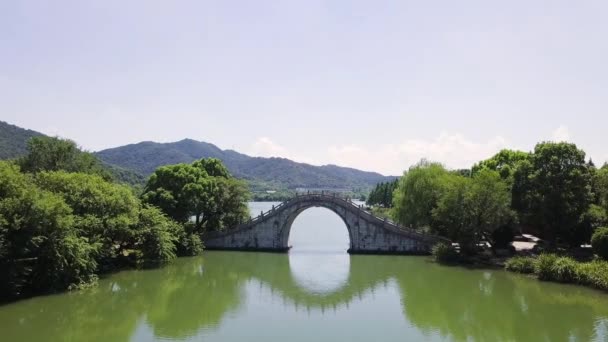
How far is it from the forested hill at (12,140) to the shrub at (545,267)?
3918 inches

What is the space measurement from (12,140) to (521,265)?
424ft

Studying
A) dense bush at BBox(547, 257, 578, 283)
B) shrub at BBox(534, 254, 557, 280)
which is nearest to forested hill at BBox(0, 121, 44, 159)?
shrub at BBox(534, 254, 557, 280)

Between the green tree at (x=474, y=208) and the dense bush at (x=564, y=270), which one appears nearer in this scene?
the dense bush at (x=564, y=270)

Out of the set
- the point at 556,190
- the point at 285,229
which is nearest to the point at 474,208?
the point at 556,190

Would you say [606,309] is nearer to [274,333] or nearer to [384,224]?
[274,333]

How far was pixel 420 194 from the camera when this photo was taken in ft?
133

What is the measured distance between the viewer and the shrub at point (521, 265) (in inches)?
1203

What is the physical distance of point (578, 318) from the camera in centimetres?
2197

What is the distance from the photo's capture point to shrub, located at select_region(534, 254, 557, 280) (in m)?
28.7

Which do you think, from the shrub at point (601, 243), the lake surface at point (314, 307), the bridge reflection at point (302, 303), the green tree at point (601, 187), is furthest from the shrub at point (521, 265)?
the green tree at point (601, 187)

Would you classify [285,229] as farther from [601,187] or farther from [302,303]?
[601,187]

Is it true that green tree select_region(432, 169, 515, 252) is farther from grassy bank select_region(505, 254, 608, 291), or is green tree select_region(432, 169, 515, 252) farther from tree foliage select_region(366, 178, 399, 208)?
tree foliage select_region(366, 178, 399, 208)

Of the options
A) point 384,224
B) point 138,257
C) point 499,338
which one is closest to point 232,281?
point 138,257

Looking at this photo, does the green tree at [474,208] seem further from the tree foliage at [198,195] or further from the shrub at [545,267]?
the tree foliage at [198,195]
